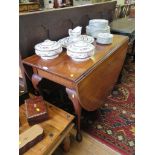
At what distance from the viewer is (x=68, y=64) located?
120 cm

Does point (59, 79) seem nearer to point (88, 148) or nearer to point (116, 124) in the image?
point (88, 148)

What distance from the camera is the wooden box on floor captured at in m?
0.93

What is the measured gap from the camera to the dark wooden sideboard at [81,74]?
108 centimetres

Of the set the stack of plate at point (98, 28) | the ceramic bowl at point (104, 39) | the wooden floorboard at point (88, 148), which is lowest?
the wooden floorboard at point (88, 148)

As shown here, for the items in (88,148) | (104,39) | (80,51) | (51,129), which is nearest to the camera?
(51,129)

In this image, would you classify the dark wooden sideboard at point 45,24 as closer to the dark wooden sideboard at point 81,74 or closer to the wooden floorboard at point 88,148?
the dark wooden sideboard at point 81,74

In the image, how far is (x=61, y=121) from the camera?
1111 millimetres

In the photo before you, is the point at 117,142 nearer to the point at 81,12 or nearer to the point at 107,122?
the point at 107,122

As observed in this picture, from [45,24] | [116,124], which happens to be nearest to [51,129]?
[116,124]

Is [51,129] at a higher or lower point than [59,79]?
lower

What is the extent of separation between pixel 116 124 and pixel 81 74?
759mm

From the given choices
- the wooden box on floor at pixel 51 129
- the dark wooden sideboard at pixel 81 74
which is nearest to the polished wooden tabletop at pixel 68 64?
the dark wooden sideboard at pixel 81 74
